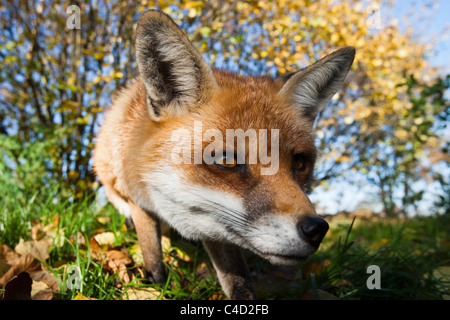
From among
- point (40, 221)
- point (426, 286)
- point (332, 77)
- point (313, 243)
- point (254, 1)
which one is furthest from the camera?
point (254, 1)

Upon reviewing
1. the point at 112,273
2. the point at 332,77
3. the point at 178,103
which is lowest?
the point at 112,273

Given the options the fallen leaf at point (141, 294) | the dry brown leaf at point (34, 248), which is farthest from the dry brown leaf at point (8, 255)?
the fallen leaf at point (141, 294)

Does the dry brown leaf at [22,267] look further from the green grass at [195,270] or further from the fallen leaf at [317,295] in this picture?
the fallen leaf at [317,295]

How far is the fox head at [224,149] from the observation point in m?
1.55

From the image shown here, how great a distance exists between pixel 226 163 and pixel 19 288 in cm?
136

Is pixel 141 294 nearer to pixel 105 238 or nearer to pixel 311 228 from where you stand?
pixel 105 238

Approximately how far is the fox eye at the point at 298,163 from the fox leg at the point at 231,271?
76cm

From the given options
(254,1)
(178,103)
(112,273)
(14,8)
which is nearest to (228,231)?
(178,103)

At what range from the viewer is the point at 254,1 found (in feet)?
14.4

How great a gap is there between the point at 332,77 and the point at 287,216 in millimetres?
1239

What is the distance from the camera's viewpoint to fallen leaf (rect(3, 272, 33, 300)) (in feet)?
5.61

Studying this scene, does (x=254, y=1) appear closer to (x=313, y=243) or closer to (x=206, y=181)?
(x=206, y=181)

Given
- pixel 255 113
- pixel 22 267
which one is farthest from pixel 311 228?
pixel 22 267

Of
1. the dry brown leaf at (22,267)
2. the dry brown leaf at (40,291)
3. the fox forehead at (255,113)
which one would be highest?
the fox forehead at (255,113)
